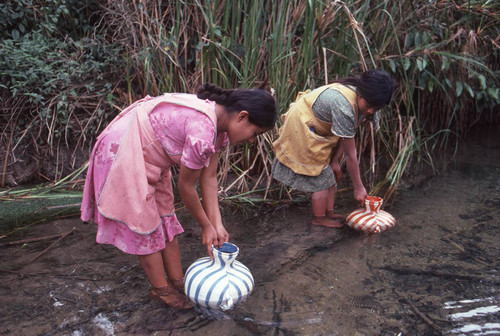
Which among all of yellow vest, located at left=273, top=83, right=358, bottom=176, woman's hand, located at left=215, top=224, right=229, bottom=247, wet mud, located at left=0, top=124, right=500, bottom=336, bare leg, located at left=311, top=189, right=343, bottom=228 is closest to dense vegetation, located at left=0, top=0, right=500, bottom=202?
yellow vest, located at left=273, top=83, right=358, bottom=176

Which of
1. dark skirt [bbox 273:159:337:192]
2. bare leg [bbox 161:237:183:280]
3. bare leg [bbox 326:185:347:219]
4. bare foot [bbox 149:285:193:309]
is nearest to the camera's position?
bare foot [bbox 149:285:193:309]

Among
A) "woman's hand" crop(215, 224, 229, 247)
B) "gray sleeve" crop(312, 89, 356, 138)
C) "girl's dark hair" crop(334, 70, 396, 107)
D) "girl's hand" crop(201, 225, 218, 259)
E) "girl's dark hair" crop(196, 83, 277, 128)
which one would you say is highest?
"girl's dark hair" crop(196, 83, 277, 128)

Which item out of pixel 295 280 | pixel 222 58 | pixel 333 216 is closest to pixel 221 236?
pixel 295 280

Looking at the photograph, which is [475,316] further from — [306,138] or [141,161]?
[141,161]

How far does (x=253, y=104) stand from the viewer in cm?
173

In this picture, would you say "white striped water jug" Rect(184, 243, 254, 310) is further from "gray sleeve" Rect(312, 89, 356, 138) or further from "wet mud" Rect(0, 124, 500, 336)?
"gray sleeve" Rect(312, 89, 356, 138)

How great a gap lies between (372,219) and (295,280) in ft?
2.31

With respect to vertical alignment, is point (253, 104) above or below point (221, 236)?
above

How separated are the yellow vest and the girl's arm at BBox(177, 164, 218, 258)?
110 cm

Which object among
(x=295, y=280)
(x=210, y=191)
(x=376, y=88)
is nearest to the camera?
(x=210, y=191)

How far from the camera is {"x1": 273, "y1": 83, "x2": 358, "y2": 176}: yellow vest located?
2717 millimetres

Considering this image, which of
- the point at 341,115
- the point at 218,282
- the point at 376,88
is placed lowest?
the point at 218,282

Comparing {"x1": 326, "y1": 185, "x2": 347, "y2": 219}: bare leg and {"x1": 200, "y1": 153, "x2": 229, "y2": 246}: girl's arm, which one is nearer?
{"x1": 200, "y1": 153, "x2": 229, "y2": 246}: girl's arm

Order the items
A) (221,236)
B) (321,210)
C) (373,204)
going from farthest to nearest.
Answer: (321,210) → (373,204) → (221,236)
